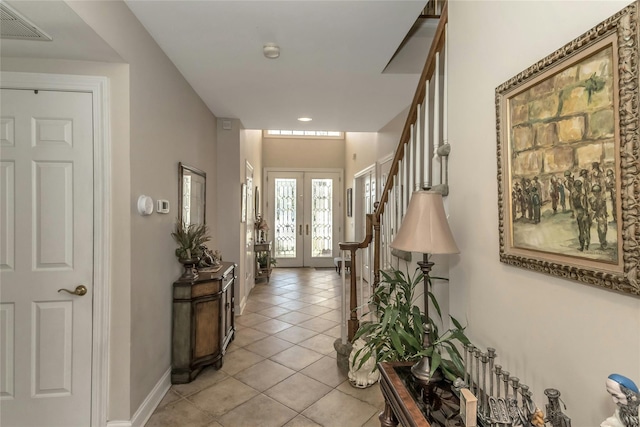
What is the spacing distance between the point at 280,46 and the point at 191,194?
1.60m

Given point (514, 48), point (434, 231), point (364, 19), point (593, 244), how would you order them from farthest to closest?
point (364, 19)
point (434, 231)
point (514, 48)
point (593, 244)

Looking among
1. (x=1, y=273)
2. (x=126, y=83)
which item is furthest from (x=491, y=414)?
(x=1, y=273)

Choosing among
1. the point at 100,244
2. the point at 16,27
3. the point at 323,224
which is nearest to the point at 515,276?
the point at 100,244

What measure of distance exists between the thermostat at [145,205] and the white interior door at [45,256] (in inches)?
10.1

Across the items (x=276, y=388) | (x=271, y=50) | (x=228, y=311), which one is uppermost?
(x=271, y=50)

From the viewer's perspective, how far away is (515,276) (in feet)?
3.51

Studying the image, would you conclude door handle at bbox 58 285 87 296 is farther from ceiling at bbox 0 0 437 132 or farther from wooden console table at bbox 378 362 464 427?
wooden console table at bbox 378 362 464 427

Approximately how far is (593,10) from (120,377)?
267cm

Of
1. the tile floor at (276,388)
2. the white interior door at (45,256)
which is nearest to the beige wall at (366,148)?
the tile floor at (276,388)

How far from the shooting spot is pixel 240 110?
12.0 feet

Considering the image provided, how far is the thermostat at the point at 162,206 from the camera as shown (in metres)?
2.24

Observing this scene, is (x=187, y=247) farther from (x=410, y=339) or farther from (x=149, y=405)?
(x=410, y=339)

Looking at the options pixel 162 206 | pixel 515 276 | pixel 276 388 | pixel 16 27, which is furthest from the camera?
pixel 276 388

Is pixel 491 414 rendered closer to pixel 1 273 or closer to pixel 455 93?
pixel 455 93
